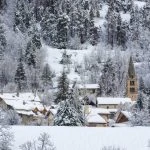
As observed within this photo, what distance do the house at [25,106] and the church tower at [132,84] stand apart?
72.0 ft

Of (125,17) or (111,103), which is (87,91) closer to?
(111,103)

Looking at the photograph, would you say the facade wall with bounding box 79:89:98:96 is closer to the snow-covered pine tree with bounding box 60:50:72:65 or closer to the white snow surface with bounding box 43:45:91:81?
the white snow surface with bounding box 43:45:91:81

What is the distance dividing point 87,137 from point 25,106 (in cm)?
5157

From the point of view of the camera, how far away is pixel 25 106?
90250mm

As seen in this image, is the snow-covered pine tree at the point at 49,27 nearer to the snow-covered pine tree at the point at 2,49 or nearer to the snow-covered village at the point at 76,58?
the snow-covered village at the point at 76,58

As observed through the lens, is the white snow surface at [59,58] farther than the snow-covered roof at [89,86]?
Yes

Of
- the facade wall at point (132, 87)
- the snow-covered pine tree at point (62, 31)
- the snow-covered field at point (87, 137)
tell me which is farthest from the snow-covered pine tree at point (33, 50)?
the snow-covered field at point (87, 137)

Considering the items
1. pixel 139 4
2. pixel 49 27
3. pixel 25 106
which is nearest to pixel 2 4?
pixel 49 27

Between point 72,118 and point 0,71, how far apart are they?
61.5m

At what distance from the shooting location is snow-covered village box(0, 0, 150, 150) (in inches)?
3597

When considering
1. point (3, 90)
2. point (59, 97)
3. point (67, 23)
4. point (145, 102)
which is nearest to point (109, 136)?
point (145, 102)

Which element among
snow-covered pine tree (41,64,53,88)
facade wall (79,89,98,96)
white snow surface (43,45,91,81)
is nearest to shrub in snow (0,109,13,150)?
facade wall (79,89,98,96)

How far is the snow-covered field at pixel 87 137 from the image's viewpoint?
37.6 metres

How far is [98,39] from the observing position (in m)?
140
